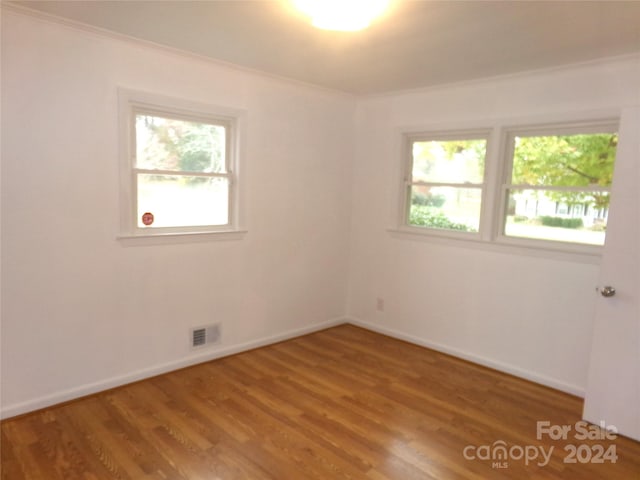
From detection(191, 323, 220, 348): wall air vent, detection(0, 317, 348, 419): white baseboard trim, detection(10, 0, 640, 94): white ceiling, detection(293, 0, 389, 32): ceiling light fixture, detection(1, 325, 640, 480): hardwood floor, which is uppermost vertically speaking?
detection(10, 0, 640, 94): white ceiling

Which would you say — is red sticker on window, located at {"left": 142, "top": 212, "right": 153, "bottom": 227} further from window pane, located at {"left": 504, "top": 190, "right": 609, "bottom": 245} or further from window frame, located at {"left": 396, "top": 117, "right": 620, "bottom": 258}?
window pane, located at {"left": 504, "top": 190, "right": 609, "bottom": 245}

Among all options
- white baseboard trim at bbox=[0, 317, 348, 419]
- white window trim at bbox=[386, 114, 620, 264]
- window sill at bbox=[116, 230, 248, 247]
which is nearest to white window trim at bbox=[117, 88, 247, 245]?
window sill at bbox=[116, 230, 248, 247]


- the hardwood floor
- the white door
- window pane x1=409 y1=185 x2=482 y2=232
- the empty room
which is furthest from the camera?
window pane x1=409 y1=185 x2=482 y2=232

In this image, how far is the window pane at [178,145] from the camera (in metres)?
3.11

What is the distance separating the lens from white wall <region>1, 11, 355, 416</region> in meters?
2.58

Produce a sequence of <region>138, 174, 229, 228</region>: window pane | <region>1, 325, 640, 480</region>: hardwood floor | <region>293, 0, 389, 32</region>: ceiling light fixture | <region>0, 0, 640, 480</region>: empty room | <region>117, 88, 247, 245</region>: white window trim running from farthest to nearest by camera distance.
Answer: <region>138, 174, 229, 228</region>: window pane → <region>117, 88, 247, 245</region>: white window trim → <region>0, 0, 640, 480</region>: empty room → <region>1, 325, 640, 480</region>: hardwood floor → <region>293, 0, 389, 32</region>: ceiling light fixture

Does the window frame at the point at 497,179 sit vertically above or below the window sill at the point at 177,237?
above

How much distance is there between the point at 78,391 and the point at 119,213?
4.03 ft

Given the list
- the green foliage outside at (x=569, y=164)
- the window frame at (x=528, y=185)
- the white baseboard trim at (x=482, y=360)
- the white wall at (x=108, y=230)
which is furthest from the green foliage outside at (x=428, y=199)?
the white baseboard trim at (x=482, y=360)

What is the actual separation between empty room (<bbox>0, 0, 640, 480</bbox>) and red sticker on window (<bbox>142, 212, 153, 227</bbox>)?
24 millimetres

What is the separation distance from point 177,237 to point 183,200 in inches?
11.9

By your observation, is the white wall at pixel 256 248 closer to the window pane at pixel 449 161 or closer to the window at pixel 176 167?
the window at pixel 176 167

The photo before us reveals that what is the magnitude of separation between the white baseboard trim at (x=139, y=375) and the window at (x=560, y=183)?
2238mm

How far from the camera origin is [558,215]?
3.29 meters
